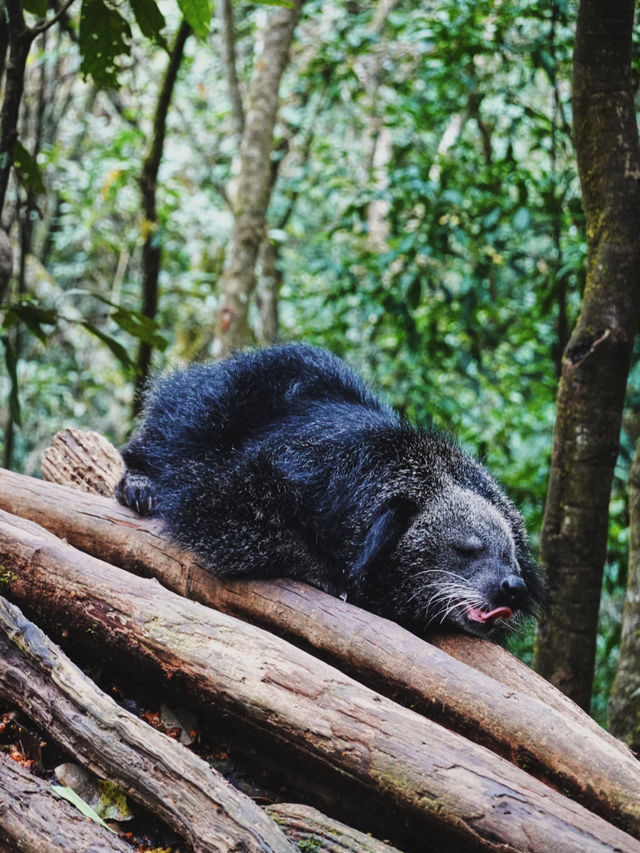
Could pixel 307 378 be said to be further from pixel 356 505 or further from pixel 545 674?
pixel 545 674

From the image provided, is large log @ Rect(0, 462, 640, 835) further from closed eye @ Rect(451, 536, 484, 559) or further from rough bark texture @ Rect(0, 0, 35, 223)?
rough bark texture @ Rect(0, 0, 35, 223)

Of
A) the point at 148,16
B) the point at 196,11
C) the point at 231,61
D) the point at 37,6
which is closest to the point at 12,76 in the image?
the point at 37,6

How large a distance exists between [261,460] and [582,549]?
4.01 feet

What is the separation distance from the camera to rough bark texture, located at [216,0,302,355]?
575cm

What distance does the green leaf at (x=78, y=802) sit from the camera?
186 centimetres

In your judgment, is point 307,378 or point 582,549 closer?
point 582,549

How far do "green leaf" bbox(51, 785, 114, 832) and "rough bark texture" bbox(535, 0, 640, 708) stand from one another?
72.7 inches

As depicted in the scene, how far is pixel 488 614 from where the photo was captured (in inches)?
101

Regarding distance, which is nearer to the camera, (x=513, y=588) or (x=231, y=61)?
(x=513, y=588)

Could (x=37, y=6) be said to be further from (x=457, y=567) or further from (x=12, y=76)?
(x=457, y=567)

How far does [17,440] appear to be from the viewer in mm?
8039

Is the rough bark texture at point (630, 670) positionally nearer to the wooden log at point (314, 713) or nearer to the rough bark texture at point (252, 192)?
the wooden log at point (314, 713)

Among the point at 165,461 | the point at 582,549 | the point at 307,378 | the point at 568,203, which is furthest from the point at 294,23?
the point at 582,549

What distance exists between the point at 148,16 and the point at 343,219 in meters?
2.48
